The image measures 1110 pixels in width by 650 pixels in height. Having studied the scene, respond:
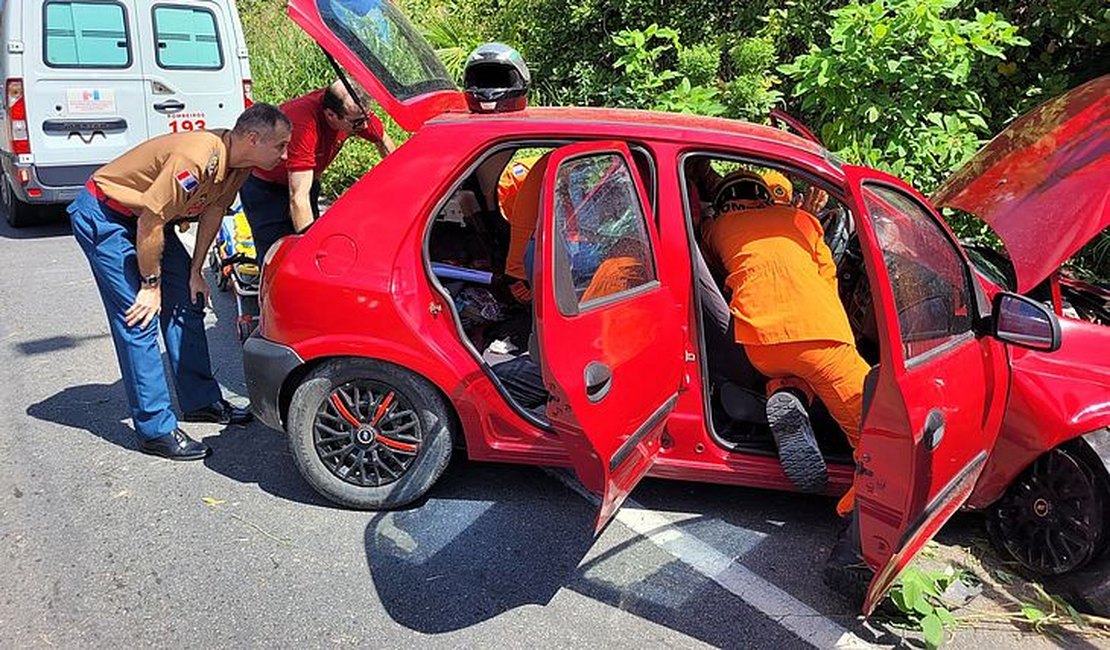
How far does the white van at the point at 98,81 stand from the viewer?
311 inches

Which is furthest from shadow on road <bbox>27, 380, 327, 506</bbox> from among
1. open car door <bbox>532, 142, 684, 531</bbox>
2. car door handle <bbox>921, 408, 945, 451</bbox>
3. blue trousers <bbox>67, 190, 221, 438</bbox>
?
car door handle <bbox>921, 408, 945, 451</bbox>

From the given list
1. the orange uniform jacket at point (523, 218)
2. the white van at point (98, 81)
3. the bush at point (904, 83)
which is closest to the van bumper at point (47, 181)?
the white van at point (98, 81)

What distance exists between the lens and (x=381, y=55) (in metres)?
Result: 3.92

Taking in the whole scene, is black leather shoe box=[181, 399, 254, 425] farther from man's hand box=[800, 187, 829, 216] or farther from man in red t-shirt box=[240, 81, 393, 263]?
man's hand box=[800, 187, 829, 216]

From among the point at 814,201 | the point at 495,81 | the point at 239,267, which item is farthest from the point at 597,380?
the point at 239,267

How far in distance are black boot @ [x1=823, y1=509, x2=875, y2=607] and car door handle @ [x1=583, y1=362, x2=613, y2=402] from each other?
92 centimetres

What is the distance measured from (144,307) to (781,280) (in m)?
2.61

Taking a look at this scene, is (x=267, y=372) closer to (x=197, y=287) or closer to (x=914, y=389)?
(x=197, y=287)

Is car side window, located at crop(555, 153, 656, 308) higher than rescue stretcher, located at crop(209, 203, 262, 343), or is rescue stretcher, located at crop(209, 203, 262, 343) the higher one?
car side window, located at crop(555, 153, 656, 308)

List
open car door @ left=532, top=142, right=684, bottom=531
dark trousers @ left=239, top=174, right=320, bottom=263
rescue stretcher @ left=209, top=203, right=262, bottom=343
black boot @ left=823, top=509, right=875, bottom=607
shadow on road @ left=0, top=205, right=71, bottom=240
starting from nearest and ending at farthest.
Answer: open car door @ left=532, top=142, right=684, bottom=531 → black boot @ left=823, top=509, right=875, bottom=607 → dark trousers @ left=239, top=174, right=320, bottom=263 → rescue stretcher @ left=209, top=203, right=262, bottom=343 → shadow on road @ left=0, top=205, right=71, bottom=240

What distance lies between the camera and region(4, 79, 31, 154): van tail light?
7.83m

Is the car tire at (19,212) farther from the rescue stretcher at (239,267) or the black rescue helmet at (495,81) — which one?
the black rescue helmet at (495,81)

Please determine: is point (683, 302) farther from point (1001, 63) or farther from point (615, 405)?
point (1001, 63)

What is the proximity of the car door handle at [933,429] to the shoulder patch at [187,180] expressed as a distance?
9.59 ft
